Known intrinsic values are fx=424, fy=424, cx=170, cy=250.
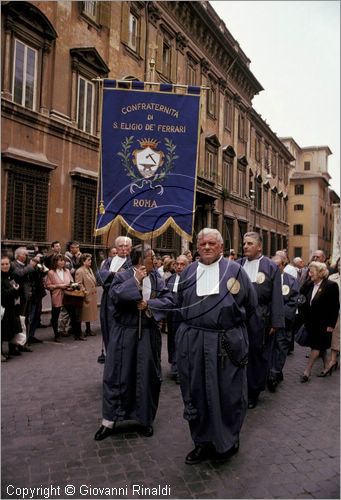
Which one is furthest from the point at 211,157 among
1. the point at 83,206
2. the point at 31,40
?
the point at 31,40

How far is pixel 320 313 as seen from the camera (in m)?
6.46

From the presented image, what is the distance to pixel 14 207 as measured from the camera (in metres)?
12.4

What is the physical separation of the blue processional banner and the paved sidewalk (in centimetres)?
224

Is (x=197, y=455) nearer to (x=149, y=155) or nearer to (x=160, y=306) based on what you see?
(x=160, y=306)

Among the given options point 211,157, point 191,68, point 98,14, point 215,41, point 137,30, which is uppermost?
point 215,41

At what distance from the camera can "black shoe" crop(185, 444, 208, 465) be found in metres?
3.63

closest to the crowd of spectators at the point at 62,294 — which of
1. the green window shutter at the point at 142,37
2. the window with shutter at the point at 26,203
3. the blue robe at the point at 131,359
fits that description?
the blue robe at the point at 131,359

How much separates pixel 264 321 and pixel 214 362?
1.77 metres

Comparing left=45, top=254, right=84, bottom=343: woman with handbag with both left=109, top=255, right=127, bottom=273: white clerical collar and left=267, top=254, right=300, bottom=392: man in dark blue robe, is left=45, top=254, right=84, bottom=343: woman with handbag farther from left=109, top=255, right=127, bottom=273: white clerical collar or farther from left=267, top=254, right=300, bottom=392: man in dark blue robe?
left=267, top=254, right=300, bottom=392: man in dark blue robe

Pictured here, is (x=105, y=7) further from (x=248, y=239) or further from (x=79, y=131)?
(x=248, y=239)

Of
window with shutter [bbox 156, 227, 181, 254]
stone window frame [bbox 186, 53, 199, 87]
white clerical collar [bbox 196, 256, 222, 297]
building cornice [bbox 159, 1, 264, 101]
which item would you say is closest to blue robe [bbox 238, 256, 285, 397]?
white clerical collar [bbox 196, 256, 222, 297]

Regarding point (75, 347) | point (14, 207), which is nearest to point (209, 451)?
point (75, 347)

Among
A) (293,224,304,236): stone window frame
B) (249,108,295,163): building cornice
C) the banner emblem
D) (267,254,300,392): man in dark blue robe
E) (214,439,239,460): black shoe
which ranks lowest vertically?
(214,439,239,460): black shoe

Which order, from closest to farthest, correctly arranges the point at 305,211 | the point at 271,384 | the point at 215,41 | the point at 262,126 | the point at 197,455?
the point at 197,455 → the point at 271,384 → the point at 215,41 → the point at 262,126 → the point at 305,211
